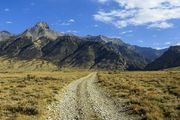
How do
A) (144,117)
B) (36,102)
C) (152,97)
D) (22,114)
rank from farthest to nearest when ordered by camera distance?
(152,97)
(36,102)
(22,114)
(144,117)

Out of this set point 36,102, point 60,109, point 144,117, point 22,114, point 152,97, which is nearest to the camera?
point 144,117

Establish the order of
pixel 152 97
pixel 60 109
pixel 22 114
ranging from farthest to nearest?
pixel 152 97 → pixel 60 109 → pixel 22 114

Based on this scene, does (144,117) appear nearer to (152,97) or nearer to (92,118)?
(92,118)

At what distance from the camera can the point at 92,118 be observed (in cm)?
2195

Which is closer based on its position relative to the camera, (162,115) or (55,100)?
(162,115)

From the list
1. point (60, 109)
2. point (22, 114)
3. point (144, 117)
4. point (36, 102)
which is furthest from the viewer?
point (36, 102)

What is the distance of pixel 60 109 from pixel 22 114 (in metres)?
3.84

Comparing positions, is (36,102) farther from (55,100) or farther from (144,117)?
(144,117)

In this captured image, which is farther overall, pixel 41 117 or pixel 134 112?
pixel 134 112

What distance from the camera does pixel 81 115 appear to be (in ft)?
76.3

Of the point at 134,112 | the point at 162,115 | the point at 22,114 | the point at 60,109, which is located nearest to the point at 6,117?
the point at 22,114

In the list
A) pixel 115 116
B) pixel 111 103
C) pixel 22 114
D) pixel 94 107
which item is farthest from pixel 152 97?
pixel 22 114

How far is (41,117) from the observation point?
2267 centimetres

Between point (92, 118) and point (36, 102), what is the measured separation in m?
8.54
